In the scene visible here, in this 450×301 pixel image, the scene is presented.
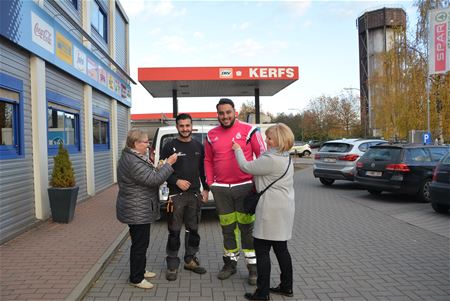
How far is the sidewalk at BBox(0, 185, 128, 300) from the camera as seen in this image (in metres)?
4.32

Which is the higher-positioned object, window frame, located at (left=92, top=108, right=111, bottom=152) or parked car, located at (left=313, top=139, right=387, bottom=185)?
window frame, located at (left=92, top=108, right=111, bottom=152)

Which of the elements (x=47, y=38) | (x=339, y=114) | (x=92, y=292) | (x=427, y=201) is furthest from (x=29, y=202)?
(x=339, y=114)

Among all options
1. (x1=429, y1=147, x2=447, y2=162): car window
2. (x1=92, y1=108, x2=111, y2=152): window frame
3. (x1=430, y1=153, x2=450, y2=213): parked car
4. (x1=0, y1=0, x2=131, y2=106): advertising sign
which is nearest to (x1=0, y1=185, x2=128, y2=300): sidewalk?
(x1=0, y1=0, x2=131, y2=106): advertising sign

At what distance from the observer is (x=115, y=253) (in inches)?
237

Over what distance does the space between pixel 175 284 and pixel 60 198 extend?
13.2 ft

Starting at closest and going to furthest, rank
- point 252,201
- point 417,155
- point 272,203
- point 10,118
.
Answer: point 272,203, point 252,201, point 10,118, point 417,155

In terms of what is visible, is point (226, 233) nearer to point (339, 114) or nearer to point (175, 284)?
point (175, 284)

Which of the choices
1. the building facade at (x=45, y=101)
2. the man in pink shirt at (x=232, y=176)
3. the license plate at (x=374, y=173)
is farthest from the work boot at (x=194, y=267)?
the license plate at (x=374, y=173)

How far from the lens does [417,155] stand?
10.8 metres

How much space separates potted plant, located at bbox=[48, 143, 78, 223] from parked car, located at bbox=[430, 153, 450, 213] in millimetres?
7289

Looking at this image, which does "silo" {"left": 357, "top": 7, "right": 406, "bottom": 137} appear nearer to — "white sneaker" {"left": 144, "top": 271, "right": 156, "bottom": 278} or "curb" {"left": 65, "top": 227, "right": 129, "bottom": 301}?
"curb" {"left": 65, "top": 227, "right": 129, "bottom": 301}

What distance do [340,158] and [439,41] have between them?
20.0 feet

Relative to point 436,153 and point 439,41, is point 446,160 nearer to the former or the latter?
point 436,153

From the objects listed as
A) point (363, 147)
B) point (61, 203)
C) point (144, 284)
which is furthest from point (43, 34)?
point (363, 147)
